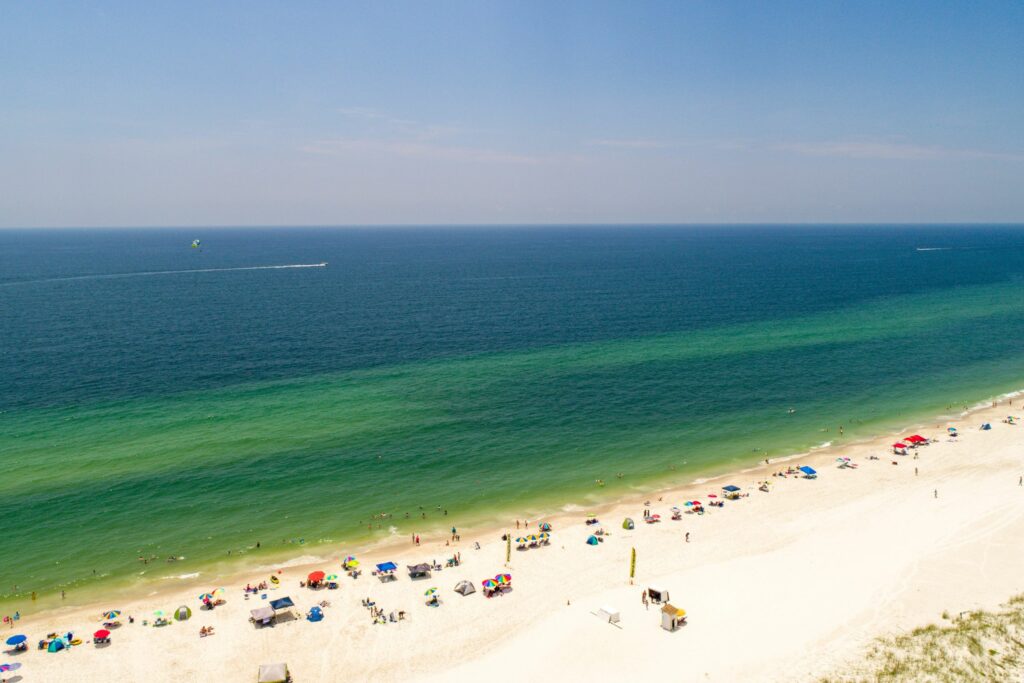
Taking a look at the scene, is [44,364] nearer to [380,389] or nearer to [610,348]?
[380,389]

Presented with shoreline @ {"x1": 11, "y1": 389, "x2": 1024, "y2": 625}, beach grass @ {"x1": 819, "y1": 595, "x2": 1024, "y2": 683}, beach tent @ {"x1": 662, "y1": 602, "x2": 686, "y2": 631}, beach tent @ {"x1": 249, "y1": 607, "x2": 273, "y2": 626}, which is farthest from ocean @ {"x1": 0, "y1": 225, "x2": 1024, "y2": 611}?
beach grass @ {"x1": 819, "y1": 595, "x2": 1024, "y2": 683}

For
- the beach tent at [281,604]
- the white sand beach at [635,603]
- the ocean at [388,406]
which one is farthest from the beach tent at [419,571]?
the beach tent at [281,604]

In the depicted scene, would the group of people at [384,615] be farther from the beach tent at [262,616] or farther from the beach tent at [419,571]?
the beach tent at [262,616]

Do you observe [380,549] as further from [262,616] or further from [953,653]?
[953,653]

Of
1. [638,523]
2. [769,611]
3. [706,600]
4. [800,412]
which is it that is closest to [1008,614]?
[769,611]

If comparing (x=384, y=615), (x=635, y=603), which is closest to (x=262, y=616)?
(x=384, y=615)

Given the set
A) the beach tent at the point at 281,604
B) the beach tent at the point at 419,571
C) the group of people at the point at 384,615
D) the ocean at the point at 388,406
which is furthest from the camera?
the ocean at the point at 388,406
